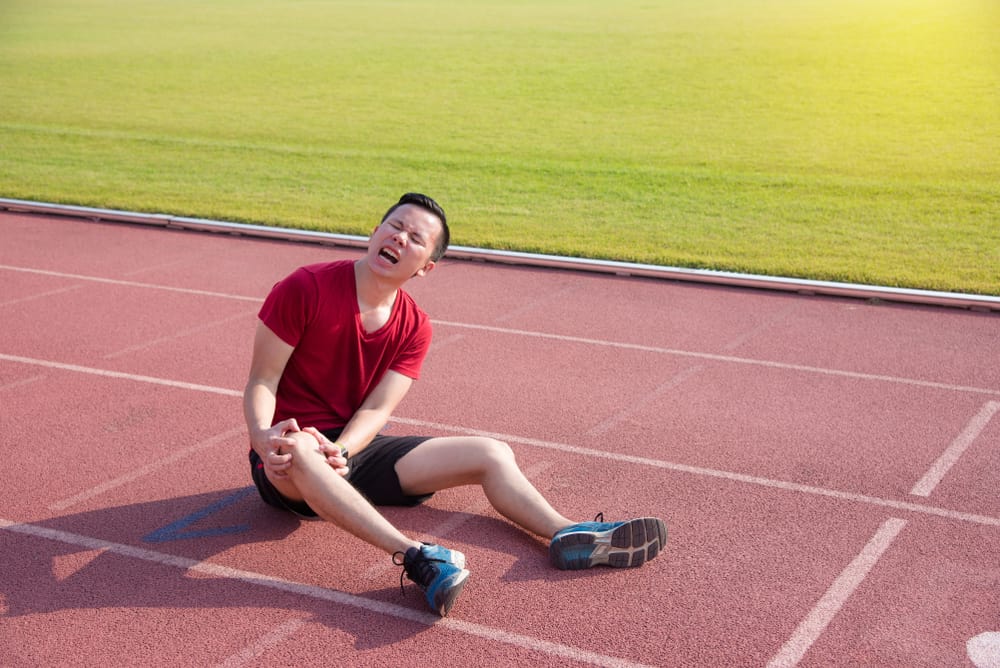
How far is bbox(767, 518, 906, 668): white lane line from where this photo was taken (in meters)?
4.54

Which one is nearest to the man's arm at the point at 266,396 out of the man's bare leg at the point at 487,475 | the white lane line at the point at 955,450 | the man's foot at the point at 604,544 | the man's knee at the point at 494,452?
the man's bare leg at the point at 487,475

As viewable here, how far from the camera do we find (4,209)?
14.3 meters

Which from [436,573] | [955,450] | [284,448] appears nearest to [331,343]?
[284,448]

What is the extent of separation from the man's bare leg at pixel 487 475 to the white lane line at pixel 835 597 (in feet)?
3.78

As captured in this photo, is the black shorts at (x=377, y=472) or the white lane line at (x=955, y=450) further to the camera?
the white lane line at (x=955, y=450)

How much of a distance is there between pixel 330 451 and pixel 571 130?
17.5m

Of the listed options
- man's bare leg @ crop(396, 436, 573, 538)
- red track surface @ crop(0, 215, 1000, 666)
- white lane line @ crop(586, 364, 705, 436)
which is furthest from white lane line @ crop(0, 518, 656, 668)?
white lane line @ crop(586, 364, 705, 436)

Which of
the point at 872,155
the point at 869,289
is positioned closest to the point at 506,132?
the point at 872,155

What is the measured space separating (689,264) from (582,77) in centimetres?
1789

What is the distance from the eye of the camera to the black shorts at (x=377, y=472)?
5555mm

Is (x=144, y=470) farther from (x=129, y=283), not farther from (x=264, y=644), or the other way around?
(x=129, y=283)

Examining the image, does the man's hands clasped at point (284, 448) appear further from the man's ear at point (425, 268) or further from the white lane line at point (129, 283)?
the white lane line at point (129, 283)

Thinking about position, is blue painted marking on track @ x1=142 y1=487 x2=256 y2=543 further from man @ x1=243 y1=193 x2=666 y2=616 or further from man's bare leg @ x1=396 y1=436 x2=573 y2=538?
man's bare leg @ x1=396 y1=436 x2=573 y2=538

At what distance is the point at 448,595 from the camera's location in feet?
15.4
